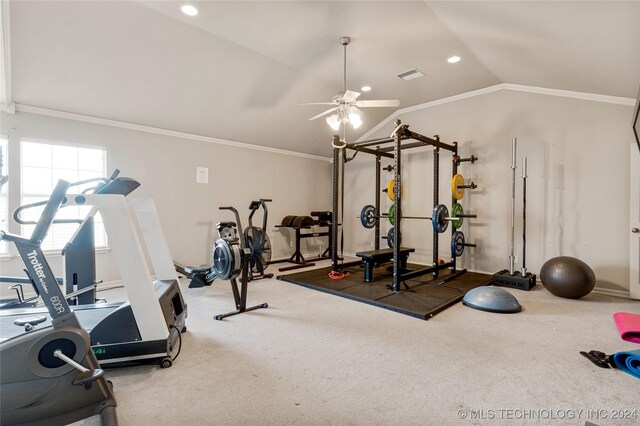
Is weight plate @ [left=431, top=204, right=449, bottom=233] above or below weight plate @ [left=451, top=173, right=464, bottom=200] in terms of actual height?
below

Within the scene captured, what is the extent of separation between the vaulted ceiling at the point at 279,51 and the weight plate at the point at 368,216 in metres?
2.19

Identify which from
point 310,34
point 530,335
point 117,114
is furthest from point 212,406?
point 117,114

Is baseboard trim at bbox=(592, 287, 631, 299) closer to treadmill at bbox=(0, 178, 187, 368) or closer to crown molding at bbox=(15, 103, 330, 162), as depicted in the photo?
treadmill at bbox=(0, 178, 187, 368)

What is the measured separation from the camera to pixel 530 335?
9.63ft

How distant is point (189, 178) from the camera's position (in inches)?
220

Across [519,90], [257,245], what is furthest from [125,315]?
[519,90]

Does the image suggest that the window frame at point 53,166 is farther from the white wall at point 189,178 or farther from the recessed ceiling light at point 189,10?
the recessed ceiling light at point 189,10

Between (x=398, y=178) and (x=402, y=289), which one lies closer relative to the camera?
(x=398, y=178)

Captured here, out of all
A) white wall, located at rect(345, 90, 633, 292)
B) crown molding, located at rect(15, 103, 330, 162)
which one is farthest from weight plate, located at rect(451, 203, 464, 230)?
crown molding, located at rect(15, 103, 330, 162)

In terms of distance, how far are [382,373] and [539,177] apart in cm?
458

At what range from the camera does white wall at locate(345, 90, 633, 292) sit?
4.40 m

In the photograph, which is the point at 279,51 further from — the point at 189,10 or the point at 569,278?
the point at 569,278

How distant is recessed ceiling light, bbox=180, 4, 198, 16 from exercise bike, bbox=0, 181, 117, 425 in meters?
2.68

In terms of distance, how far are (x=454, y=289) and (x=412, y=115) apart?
12.8 feet
